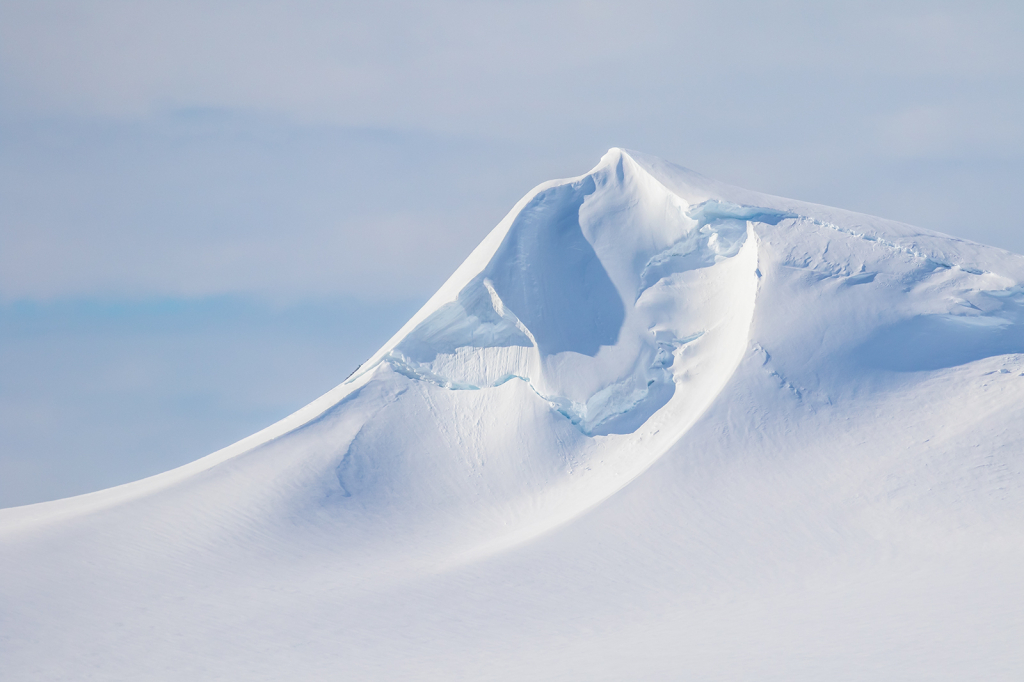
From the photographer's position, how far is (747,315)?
1022 inches

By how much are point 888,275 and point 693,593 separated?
9.63m

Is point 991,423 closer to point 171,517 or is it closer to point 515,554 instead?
point 515,554

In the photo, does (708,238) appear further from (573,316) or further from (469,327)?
(469,327)

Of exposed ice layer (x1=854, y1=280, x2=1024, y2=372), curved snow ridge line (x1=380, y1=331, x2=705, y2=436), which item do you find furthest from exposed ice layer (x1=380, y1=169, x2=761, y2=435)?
exposed ice layer (x1=854, y1=280, x2=1024, y2=372)

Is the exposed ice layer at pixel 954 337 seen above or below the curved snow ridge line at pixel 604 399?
below

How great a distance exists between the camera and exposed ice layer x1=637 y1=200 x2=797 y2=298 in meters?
26.9

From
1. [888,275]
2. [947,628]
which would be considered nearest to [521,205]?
[888,275]

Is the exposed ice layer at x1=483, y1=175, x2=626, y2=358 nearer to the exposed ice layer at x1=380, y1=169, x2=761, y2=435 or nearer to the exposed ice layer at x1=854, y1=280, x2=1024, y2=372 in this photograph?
the exposed ice layer at x1=380, y1=169, x2=761, y2=435

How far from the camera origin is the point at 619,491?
23.8 m

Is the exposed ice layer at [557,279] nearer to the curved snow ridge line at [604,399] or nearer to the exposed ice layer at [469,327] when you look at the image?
the exposed ice layer at [469,327]

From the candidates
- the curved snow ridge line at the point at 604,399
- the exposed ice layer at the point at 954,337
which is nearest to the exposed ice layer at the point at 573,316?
the curved snow ridge line at the point at 604,399

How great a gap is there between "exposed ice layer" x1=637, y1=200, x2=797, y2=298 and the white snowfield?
0.07 metres

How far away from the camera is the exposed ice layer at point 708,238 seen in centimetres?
2691

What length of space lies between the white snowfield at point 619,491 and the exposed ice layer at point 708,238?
7 cm
